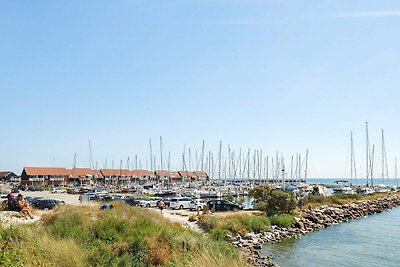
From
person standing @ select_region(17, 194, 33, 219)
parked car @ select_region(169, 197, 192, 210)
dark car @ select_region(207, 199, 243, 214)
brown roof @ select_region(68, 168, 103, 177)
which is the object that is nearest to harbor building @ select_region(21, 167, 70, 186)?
brown roof @ select_region(68, 168, 103, 177)

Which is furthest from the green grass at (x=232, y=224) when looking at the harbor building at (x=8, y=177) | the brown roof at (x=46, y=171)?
the harbor building at (x=8, y=177)

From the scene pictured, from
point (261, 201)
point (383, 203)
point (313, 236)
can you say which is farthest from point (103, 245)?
point (383, 203)

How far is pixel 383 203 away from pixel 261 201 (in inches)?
1214

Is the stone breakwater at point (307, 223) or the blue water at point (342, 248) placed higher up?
the stone breakwater at point (307, 223)

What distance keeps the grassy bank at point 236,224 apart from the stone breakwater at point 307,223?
611 mm

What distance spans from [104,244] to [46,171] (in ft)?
353

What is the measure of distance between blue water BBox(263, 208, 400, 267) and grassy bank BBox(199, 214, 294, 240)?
245 centimetres

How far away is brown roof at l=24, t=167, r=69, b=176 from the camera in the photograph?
114 meters

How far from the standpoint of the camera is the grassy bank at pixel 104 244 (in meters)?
12.0

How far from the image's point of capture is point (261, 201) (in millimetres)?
44969

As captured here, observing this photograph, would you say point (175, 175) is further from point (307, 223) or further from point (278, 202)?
point (307, 223)

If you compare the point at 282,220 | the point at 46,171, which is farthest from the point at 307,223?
the point at 46,171

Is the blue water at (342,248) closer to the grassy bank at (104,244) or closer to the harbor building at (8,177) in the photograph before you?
the grassy bank at (104,244)

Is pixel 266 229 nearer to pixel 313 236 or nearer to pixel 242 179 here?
pixel 313 236
